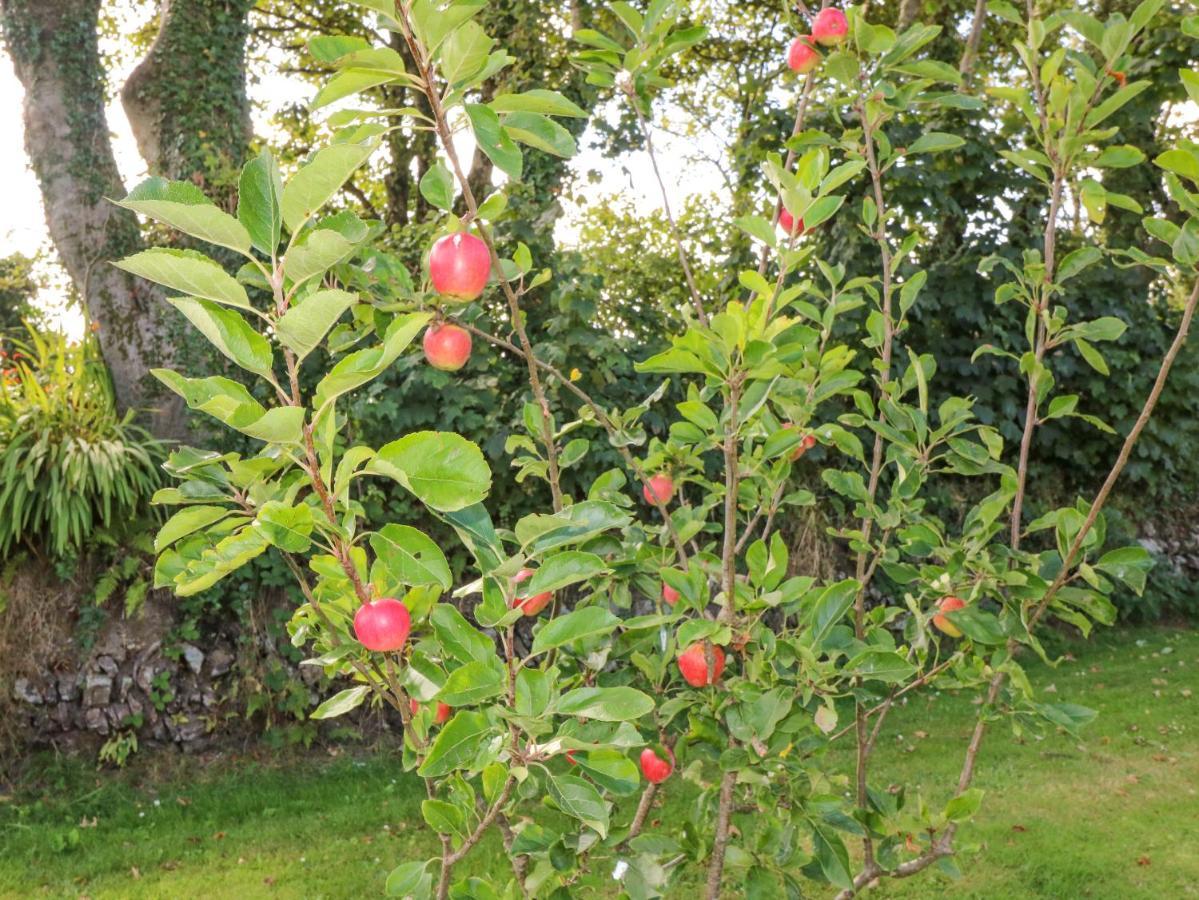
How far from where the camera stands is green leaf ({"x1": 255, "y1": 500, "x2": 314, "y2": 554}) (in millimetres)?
900

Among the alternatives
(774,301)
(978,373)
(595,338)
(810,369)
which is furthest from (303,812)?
(978,373)

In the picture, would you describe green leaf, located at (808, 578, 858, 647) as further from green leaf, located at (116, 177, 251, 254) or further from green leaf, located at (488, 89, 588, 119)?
green leaf, located at (116, 177, 251, 254)

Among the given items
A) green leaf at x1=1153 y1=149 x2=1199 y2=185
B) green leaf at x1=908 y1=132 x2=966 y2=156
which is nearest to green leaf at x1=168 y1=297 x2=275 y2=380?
green leaf at x1=1153 y1=149 x2=1199 y2=185

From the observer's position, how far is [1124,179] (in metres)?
6.77

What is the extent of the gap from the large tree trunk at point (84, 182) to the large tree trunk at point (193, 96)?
0.27m

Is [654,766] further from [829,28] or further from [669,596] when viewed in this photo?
[829,28]

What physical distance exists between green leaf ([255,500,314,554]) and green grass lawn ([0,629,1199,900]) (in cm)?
223

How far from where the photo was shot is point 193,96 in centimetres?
541

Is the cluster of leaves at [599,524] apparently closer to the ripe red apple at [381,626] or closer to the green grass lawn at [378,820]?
the ripe red apple at [381,626]

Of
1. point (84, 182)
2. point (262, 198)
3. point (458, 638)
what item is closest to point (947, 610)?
point (458, 638)

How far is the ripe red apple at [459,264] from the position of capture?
3.74 ft

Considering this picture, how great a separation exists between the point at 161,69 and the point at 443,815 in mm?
5472

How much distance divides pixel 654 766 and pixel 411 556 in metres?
0.69

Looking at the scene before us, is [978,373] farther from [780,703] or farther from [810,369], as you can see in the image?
[780,703]
